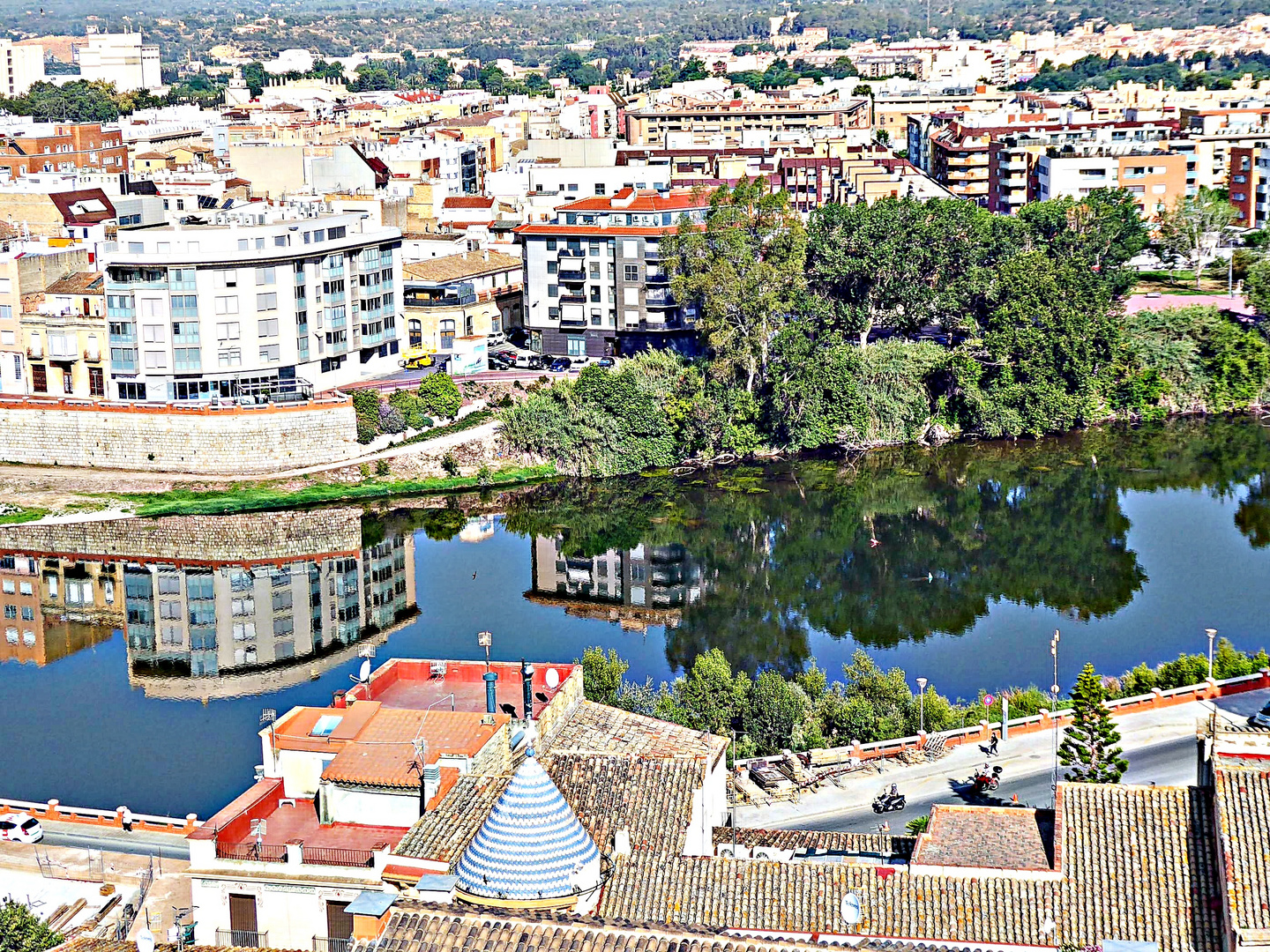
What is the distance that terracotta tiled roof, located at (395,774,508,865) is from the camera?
12359 millimetres

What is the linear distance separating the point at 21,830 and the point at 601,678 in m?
6.79

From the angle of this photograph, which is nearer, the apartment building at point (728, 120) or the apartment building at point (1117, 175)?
the apartment building at point (1117, 175)

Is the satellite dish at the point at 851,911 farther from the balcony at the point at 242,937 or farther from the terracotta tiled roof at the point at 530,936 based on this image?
the balcony at the point at 242,937

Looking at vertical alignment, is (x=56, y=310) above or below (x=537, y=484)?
above

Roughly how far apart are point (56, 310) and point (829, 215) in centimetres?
1687

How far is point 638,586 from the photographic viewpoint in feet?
97.0

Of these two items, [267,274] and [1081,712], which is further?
[267,274]

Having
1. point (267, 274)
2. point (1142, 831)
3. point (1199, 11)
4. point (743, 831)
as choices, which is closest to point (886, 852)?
point (743, 831)

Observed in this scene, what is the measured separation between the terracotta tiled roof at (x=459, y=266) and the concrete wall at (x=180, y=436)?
672 cm

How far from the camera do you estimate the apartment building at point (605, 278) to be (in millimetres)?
41406

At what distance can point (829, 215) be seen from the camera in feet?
139

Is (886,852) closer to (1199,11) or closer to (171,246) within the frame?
(171,246)

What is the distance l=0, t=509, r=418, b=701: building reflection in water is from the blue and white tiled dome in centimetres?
1345

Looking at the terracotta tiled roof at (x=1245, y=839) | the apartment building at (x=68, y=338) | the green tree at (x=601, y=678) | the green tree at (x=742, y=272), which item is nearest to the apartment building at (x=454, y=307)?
the green tree at (x=742, y=272)
